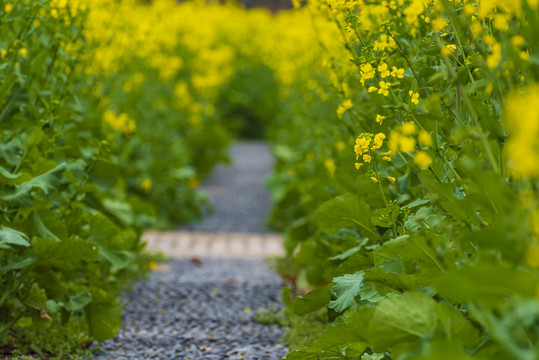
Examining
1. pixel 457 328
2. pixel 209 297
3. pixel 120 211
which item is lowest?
pixel 209 297

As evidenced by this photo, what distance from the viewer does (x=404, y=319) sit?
76.0 inches

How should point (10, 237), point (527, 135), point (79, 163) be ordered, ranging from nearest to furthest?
point (527, 135)
point (10, 237)
point (79, 163)

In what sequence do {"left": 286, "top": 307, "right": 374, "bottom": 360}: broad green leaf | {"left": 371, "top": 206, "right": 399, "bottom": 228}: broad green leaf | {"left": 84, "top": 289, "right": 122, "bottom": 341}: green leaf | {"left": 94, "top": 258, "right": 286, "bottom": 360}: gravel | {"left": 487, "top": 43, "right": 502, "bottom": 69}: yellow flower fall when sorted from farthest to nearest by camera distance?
{"left": 94, "top": 258, "right": 286, "bottom": 360}: gravel → {"left": 84, "top": 289, "right": 122, "bottom": 341}: green leaf → {"left": 371, "top": 206, "right": 399, "bottom": 228}: broad green leaf → {"left": 286, "top": 307, "right": 374, "bottom": 360}: broad green leaf → {"left": 487, "top": 43, "right": 502, "bottom": 69}: yellow flower

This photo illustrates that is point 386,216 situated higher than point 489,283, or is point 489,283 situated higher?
point 489,283

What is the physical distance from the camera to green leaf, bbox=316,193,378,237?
298 centimetres

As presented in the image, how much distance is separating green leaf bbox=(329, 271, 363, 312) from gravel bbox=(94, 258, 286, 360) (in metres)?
0.90

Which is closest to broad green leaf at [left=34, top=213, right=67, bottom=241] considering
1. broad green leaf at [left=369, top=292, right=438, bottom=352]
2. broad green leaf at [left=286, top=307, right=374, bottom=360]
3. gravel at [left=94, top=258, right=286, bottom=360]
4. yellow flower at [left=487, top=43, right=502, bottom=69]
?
gravel at [left=94, top=258, right=286, bottom=360]

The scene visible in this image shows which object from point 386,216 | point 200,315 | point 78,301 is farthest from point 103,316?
point 386,216

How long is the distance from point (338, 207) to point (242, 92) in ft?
32.5

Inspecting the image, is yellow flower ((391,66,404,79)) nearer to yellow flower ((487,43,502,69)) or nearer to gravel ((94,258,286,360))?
yellow flower ((487,43,502,69))

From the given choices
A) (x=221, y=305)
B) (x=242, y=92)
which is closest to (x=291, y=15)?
(x=242, y=92)

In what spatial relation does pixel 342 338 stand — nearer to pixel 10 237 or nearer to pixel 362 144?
pixel 362 144

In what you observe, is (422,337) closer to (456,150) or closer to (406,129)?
(406,129)

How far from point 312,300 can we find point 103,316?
952 millimetres
